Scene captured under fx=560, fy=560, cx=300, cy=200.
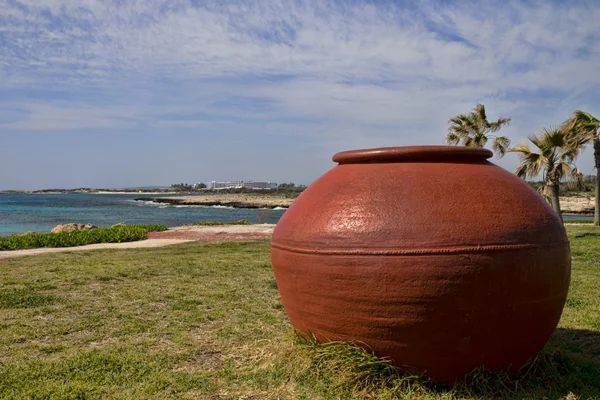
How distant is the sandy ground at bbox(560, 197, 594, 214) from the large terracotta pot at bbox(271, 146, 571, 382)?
51893 mm

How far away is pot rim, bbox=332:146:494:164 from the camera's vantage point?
455 centimetres

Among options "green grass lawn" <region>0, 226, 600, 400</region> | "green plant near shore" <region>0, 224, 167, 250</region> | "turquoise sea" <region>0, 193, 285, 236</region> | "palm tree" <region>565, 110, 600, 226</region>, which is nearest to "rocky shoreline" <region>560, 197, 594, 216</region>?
"turquoise sea" <region>0, 193, 285, 236</region>

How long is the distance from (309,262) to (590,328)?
4.17m

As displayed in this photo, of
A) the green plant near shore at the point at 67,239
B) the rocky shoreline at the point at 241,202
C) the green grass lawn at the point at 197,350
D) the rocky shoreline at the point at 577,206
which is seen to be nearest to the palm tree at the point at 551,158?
the green grass lawn at the point at 197,350

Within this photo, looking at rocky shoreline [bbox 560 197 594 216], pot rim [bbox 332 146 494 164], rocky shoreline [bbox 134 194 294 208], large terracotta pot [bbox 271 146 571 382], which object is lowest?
rocky shoreline [bbox 560 197 594 216]

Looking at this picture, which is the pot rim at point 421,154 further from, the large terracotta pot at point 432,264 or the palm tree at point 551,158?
the palm tree at point 551,158

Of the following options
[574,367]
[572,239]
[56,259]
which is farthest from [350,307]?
[572,239]

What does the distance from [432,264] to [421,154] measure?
1.00 meters

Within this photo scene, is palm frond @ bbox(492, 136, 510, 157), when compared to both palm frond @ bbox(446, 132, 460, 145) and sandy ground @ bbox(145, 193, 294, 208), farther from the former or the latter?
sandy ground @ bbox(145, 193, 294, 208)

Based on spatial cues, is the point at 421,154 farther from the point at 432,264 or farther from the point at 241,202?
the point at 241,202

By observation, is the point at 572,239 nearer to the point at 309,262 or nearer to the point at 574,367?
the point at 574,367

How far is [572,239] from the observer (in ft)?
58.1

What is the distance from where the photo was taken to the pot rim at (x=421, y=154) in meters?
4.55

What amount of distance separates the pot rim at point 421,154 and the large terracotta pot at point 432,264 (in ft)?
0.03
